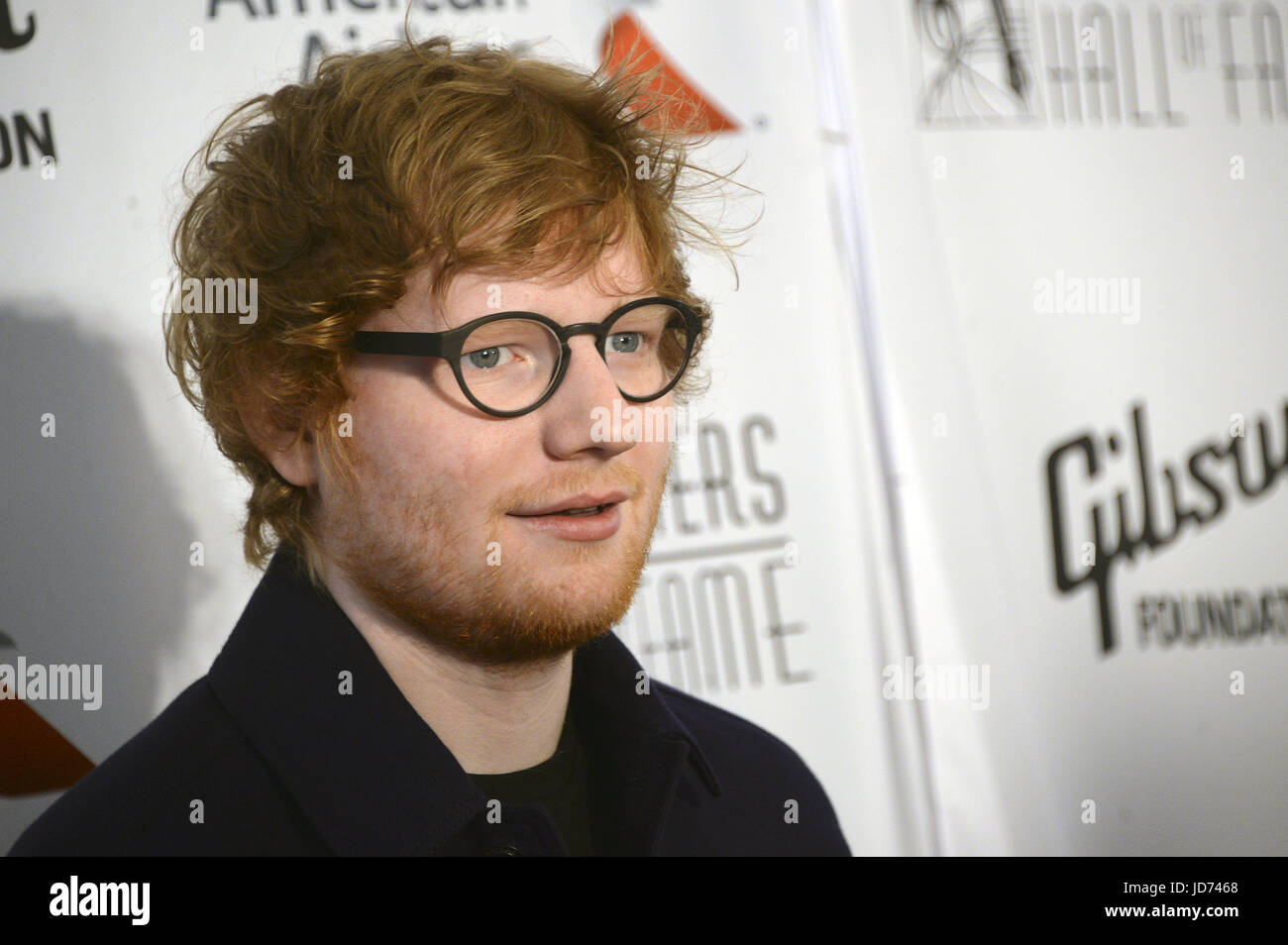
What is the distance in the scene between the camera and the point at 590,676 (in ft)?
3.57

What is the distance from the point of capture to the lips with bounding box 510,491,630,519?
0.93 m

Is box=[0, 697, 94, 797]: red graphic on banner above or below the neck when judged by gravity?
below

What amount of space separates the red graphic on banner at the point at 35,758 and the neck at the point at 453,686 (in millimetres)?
676

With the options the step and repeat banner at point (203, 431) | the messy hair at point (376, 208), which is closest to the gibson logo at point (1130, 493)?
the step and repeat banner at point (203, 431)

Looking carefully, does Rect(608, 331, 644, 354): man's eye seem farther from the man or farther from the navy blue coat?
the navy blue coat

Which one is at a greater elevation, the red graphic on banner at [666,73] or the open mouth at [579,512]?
the red graphic on banner at [666,73]

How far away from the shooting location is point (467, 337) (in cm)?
90

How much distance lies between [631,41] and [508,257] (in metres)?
0.88

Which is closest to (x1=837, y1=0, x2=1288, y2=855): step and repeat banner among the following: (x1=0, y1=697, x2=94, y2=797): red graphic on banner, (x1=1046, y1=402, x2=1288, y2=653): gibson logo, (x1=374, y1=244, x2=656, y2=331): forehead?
(x1=1046, y1=402, x2=1288, y2=653): gibson logo

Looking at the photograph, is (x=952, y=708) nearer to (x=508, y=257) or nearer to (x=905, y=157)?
(x=905, y=157)

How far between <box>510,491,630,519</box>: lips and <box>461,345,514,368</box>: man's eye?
13 centimetres

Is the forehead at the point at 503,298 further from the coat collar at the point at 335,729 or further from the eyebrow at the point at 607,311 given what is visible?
the coat collar at the point at 335,729

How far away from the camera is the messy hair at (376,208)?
0.93 meters

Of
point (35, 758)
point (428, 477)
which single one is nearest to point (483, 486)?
point (428, 477)
